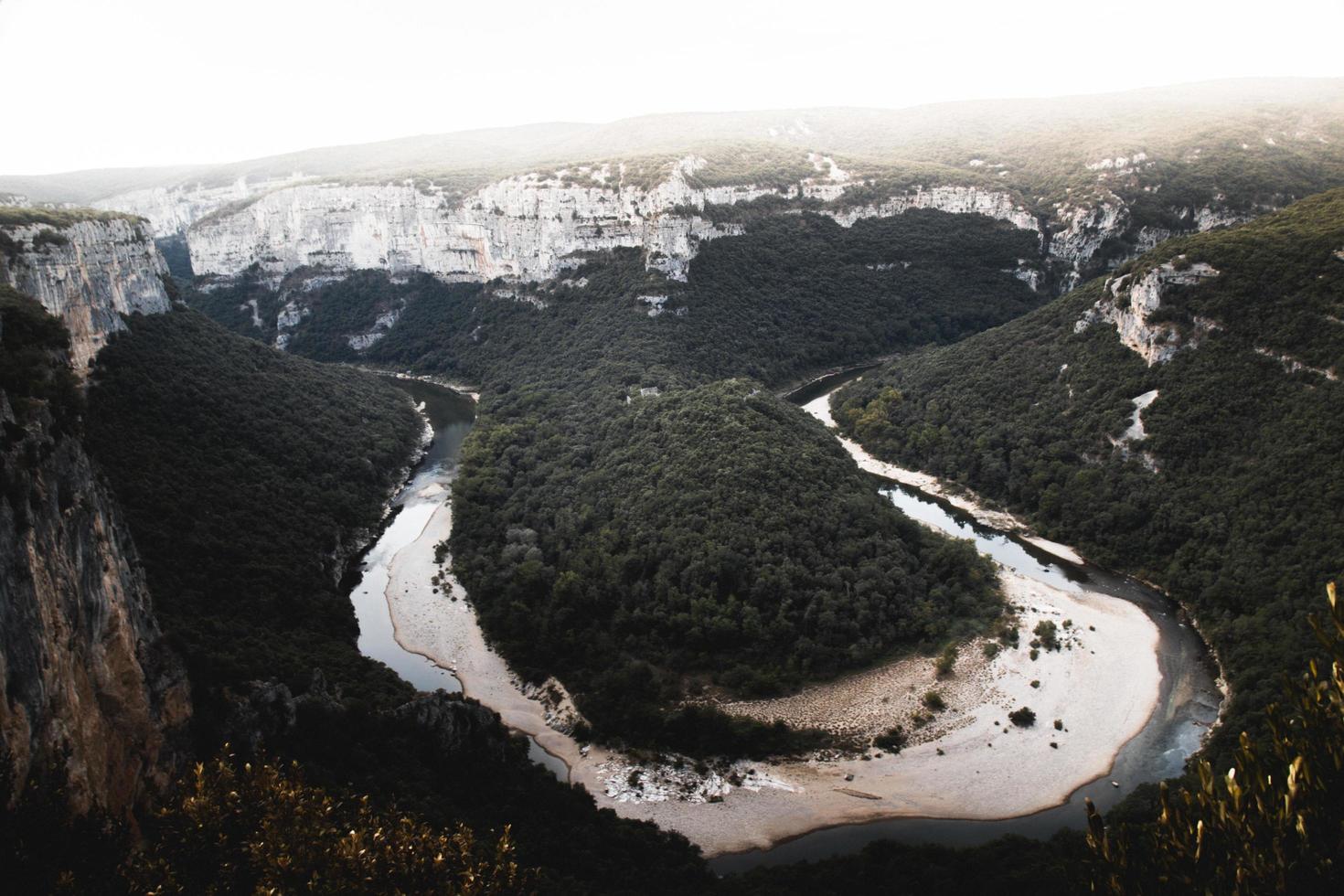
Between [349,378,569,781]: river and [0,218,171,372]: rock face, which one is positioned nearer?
[349,378,569,781]: river

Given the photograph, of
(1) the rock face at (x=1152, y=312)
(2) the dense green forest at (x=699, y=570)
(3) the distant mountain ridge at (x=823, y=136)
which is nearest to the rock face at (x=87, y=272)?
(2) the dense green forest at (x=699, y=570)

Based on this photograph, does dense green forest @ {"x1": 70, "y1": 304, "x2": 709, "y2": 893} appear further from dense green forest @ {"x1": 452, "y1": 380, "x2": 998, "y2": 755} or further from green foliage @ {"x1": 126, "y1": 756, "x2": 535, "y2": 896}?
dense green forest @ {"x1": 452, "y1": 380, "x2": 998, "y2": 755}

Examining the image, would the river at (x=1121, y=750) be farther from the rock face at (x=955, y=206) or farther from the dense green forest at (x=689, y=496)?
the rock face at (x=955, y=206)

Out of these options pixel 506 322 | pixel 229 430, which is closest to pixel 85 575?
pixel 229 430

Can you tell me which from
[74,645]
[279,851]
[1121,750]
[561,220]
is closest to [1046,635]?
[1121,750]

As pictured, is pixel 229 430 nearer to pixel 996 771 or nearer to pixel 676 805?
pixel 676 805

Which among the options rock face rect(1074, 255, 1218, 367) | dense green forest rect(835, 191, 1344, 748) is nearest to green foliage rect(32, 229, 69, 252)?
dense green forest rect(835, 191, 1344, 748)

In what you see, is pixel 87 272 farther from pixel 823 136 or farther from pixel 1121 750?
pixel 823 136
